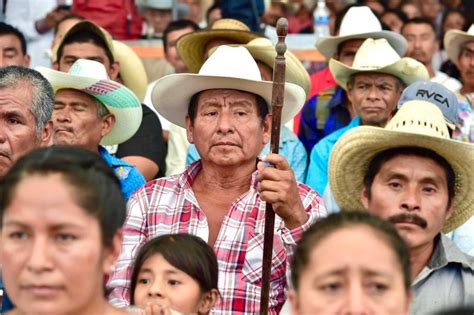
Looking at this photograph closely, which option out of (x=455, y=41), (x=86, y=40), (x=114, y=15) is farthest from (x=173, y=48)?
(x=455, y=41)

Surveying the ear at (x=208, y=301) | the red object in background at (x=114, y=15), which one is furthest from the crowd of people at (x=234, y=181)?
the red object in background at (x=114, y=15)

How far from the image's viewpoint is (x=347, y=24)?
9.37 metres

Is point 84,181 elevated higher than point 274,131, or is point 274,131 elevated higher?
point 274,131

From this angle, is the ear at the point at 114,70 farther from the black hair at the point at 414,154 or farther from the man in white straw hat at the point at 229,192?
the black hair at the point at 414,154

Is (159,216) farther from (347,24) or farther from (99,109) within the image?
(347,24)

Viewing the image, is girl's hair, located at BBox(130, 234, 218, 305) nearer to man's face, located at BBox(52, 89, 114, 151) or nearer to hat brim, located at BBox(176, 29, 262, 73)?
man's face, located at BBox(52, 89, 114, 151)

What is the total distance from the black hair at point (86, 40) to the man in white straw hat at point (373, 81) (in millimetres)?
1506

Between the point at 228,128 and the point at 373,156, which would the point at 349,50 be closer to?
the point at 228,128

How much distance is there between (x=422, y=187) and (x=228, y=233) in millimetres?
964

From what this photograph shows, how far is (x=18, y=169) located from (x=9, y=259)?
0.90 feet

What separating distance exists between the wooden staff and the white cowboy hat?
3400 millimetres

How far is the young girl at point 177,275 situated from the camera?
5359mm

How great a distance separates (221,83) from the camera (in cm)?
648

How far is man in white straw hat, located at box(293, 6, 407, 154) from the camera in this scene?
9.02m
